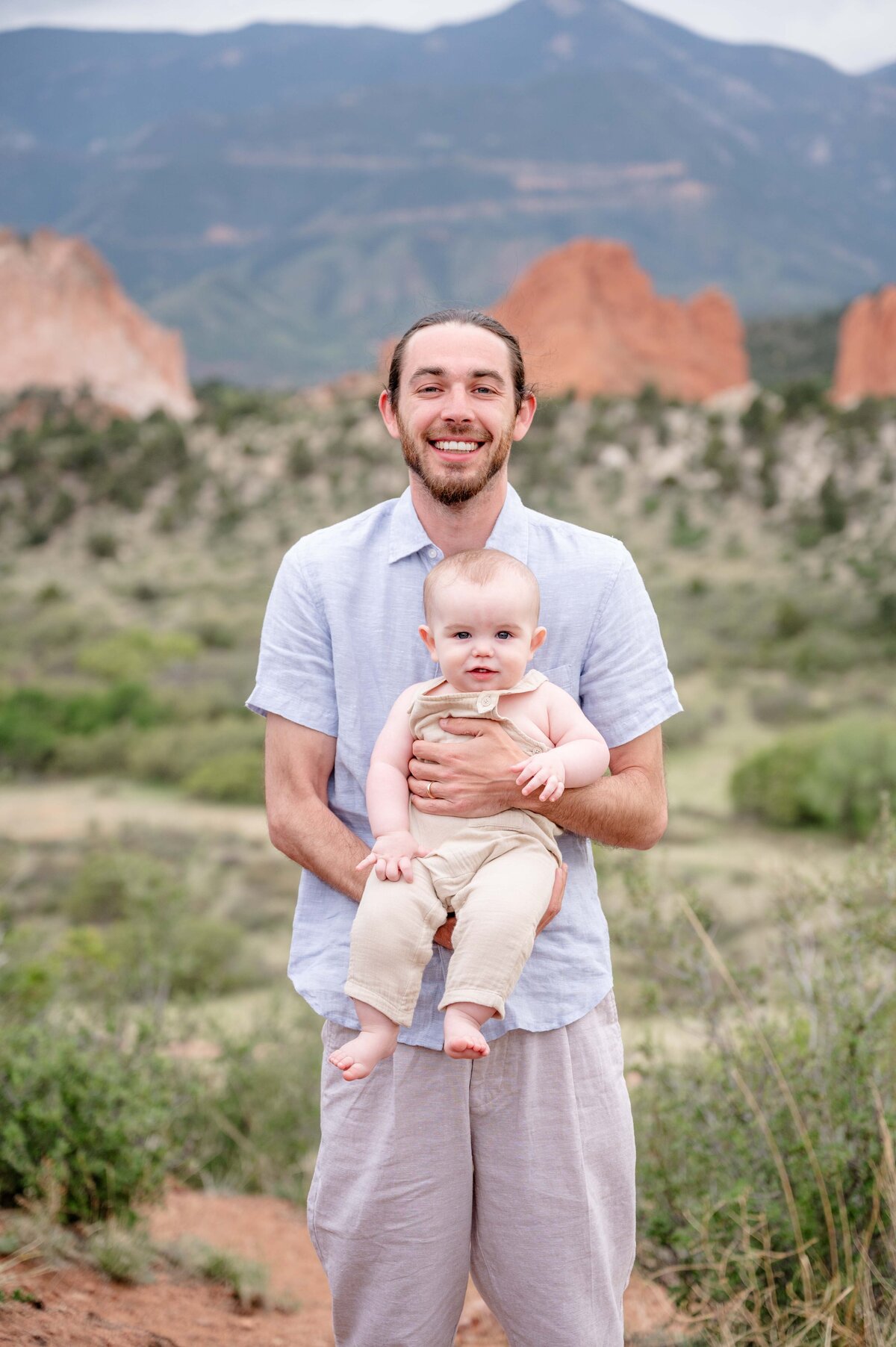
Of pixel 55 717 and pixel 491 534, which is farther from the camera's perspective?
pixel 55 717

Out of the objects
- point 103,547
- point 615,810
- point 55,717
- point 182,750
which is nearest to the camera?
point 615,810

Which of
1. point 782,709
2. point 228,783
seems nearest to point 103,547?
point 228,783

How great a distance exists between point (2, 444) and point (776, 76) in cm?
16721

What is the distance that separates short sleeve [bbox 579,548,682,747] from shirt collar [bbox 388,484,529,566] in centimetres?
19

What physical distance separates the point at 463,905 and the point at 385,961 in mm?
164

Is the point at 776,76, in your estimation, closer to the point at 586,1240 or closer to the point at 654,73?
the point at 654,73

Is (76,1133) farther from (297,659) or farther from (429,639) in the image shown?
(429,639)

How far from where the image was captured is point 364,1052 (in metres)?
2.22

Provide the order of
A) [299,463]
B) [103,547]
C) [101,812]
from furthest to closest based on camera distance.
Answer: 1. [299,463]
2. [103,547]
3. [101,812]

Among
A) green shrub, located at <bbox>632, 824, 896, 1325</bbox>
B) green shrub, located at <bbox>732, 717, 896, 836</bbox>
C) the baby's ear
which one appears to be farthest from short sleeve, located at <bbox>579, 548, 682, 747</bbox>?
green shrub, located at <bbox>732, 717, 896, 836</bbox>

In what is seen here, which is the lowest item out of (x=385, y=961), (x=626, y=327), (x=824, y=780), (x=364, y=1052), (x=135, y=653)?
(x=824, y=780)

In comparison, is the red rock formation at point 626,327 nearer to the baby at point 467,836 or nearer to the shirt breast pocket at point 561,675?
the shirt breast pocket at point 561,675

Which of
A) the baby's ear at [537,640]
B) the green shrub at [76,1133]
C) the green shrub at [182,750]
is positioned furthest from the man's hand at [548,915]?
the green shrub at [182,750]

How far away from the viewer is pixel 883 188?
14188 centimetres
